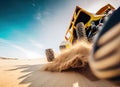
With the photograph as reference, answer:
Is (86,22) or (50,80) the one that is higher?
(86,22)

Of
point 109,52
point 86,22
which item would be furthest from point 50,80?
point 86,22

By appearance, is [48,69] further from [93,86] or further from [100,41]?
[100,41]

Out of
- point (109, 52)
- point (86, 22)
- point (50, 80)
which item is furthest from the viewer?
point (86, 22)

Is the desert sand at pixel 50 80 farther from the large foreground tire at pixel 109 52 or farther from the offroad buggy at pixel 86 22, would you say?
the offroad buggy at pixel 86 22

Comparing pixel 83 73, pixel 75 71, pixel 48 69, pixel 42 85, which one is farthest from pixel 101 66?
pixel 48 69

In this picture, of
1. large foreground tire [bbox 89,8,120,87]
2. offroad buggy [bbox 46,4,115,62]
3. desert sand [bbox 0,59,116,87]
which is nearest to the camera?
large foreground tire [bbox 89,8,120,87]

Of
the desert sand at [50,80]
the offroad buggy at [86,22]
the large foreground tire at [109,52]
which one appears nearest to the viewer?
the large foreground tire at [109,52]

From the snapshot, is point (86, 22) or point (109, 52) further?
point (86, 22)

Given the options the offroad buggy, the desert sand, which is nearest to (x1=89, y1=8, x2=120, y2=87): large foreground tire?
the desert sand

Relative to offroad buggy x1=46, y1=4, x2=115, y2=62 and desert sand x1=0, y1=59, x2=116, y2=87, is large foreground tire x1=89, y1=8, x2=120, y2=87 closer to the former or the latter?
desert sand x1=0, y1=59, x2=116, y2=87

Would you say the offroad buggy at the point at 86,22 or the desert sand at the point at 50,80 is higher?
the offroad buggy at the point at 86,22

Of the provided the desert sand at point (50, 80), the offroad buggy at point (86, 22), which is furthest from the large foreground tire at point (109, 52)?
the offroad buggy at point (86, 22)

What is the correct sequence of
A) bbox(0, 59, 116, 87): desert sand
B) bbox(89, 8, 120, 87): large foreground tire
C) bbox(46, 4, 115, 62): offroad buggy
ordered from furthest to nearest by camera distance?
bbox(46, 4, 115, 62): offroad buggy, bbox(0, 59, 116, 87): desert sand, bbox(89, 8, 120, 87): large foreground tire

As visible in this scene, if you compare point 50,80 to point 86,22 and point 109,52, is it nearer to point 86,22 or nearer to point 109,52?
point 109,52
